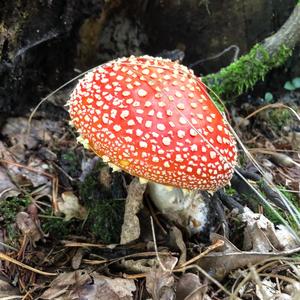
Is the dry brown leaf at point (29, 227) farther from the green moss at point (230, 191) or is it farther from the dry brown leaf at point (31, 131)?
the green moss at point (230, 191)

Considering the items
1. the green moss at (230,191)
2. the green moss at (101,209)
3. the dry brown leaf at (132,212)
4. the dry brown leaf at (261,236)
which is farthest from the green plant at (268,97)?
the dry brown leaf at (132,212)

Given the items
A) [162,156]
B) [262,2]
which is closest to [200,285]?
[162,156]

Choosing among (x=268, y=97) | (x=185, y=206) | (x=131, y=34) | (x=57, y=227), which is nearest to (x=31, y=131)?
(x=57, y=227)

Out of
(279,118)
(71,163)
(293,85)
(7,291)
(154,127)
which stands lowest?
(7,291)

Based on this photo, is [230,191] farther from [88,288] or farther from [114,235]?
[88,288]

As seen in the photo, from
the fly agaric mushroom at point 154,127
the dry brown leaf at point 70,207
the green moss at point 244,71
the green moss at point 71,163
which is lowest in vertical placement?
the dry brown leaf at point 70,207
